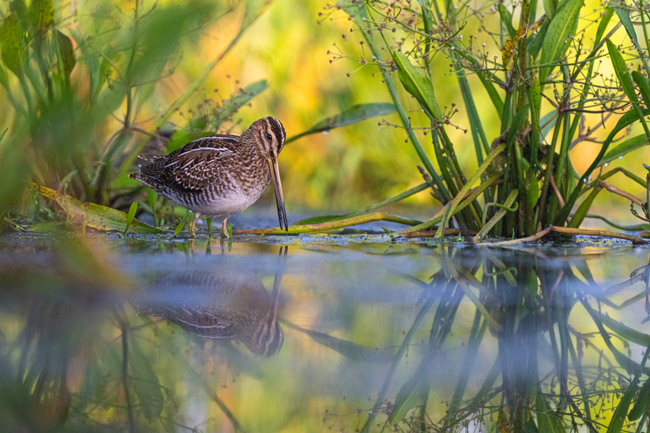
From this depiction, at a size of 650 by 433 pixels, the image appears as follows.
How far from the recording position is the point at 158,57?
1.08m

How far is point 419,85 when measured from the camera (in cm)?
336

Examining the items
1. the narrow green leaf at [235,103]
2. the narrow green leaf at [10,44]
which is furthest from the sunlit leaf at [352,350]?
the narrow green leaf at [235,103]

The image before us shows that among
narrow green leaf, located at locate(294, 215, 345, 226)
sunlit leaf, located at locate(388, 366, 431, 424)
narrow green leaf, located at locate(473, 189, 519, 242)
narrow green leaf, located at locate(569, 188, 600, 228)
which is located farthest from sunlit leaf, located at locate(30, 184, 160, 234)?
sunlit leaf, located at locate(388, 366, 431, 424)

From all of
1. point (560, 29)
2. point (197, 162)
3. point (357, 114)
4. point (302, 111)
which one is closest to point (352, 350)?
point (560, 29)

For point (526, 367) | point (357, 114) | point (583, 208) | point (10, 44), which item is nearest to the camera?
point (526, 367)

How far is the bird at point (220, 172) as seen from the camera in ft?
12.6

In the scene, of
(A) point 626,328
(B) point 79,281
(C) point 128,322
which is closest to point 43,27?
(B) point 79,281

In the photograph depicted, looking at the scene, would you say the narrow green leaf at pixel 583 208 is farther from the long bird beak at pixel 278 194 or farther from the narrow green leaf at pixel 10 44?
the narrow green leaf at pixel 10 44

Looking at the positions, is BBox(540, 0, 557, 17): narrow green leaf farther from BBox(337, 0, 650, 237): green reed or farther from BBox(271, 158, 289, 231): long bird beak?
BBox(271, 158, 289, 231): long bird beak

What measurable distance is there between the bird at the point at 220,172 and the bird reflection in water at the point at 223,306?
3.39 feet

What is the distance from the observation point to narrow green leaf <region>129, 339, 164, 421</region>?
1.37 metres

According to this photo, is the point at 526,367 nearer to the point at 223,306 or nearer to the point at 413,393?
the point at 413,393

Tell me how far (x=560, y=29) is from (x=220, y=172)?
161 centimetres

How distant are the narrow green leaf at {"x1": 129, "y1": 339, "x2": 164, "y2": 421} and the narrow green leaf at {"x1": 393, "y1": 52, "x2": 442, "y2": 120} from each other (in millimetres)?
1894
